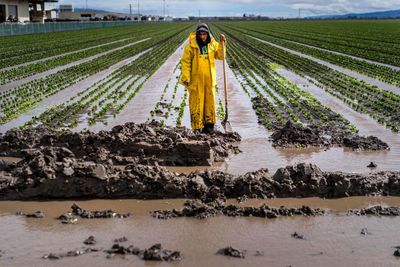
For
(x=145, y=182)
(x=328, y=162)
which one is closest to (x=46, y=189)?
(x=145, y=182)

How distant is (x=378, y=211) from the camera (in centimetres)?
616

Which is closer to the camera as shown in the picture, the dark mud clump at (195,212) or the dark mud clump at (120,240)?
the dark mud clump at (120,240)

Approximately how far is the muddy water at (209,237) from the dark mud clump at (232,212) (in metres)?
0.10

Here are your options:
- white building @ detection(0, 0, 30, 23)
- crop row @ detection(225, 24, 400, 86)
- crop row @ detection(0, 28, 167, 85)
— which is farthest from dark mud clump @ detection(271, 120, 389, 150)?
white building @ detection(0, 0, 30, 23)

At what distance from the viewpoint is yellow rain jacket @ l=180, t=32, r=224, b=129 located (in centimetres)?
937

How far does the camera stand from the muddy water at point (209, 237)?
16.4 ft

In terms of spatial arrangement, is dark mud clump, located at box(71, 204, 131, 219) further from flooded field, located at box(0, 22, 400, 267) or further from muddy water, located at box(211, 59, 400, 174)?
muddy water, located at box(211, 59, 400, 174)

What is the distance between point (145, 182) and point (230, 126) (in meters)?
3.76

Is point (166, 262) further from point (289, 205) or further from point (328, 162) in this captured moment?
point (328, 162)

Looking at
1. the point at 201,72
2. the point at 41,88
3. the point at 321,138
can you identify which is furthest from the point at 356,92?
the point at 41,88

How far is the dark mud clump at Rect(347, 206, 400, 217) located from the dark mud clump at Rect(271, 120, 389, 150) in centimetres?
288

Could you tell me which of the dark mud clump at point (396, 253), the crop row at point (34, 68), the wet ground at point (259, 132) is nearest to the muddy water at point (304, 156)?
the wet ground at point (259, 132)

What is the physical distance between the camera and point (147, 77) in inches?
766

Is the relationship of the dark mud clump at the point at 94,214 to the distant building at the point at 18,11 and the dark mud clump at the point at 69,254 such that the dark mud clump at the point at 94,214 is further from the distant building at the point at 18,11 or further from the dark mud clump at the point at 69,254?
the distant building at the point at 18,11
